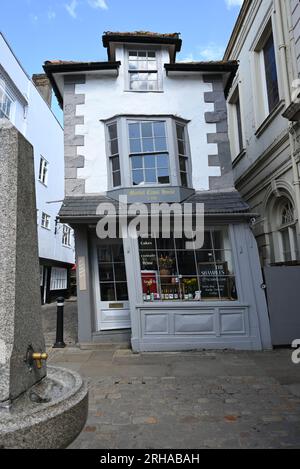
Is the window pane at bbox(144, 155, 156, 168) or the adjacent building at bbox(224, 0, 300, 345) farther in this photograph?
the window pane at bbox(144, 155, 156, 168)

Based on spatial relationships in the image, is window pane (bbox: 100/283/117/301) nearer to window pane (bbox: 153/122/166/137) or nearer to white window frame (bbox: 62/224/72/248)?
window pane (bbox: 153/122/166/137)

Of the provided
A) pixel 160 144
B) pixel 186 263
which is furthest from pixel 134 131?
pixel 186 263

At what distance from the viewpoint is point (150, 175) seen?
8.45 m

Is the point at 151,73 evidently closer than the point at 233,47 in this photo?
Yes

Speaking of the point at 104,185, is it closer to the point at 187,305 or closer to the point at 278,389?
the point at 187,305

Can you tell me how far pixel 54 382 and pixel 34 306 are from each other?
2.84ft

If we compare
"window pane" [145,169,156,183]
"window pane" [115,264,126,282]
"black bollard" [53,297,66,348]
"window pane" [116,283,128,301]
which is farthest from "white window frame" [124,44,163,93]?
"black bollard" [53,297,66,348]

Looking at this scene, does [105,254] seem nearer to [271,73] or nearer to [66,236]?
[271,73]

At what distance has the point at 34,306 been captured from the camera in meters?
3.44

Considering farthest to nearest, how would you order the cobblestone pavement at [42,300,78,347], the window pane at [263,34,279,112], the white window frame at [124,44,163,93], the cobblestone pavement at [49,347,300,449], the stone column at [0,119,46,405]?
the window pane at [263,34,279,112], the white window frame at [124,44,163,93], the cobblestone pavement at [42,300,78,347], the cobblestone pavement at [49,347,300,449], the stone column at [0,119,46,405]

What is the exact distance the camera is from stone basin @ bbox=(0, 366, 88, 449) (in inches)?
95.2

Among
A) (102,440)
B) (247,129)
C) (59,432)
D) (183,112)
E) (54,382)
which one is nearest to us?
(59,432)

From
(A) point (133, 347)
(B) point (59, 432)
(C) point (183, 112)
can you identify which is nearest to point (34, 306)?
(B) point (59, 432)

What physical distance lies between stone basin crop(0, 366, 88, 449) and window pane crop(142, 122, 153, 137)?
6.76 meters
